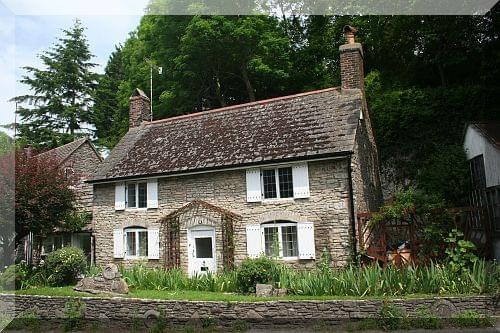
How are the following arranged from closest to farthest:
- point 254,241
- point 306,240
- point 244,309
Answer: point 244,309
point 306,240
point 254,241

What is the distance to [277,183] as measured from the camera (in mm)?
15602

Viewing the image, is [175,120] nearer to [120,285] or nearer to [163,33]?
[120,285]

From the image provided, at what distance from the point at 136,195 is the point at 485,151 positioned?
47.7 feet

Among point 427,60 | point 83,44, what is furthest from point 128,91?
point 427,60

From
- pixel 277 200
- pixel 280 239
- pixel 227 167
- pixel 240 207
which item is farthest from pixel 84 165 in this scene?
pixel 280 239

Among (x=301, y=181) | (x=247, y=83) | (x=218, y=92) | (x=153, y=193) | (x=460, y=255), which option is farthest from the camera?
(x=218, y=92)

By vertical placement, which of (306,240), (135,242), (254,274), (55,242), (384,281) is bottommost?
(384,281)

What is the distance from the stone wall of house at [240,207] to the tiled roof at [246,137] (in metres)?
0.61

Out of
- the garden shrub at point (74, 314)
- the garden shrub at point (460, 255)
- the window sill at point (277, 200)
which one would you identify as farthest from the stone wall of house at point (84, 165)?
the garden shrub at point (460, 255)

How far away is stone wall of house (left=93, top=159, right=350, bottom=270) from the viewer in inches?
567

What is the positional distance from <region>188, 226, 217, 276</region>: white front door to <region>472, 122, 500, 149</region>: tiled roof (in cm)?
1114

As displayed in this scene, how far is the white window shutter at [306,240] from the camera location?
14492mm

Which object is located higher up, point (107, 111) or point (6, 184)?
point (107, 111)

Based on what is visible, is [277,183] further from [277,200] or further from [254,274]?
[254,274]
